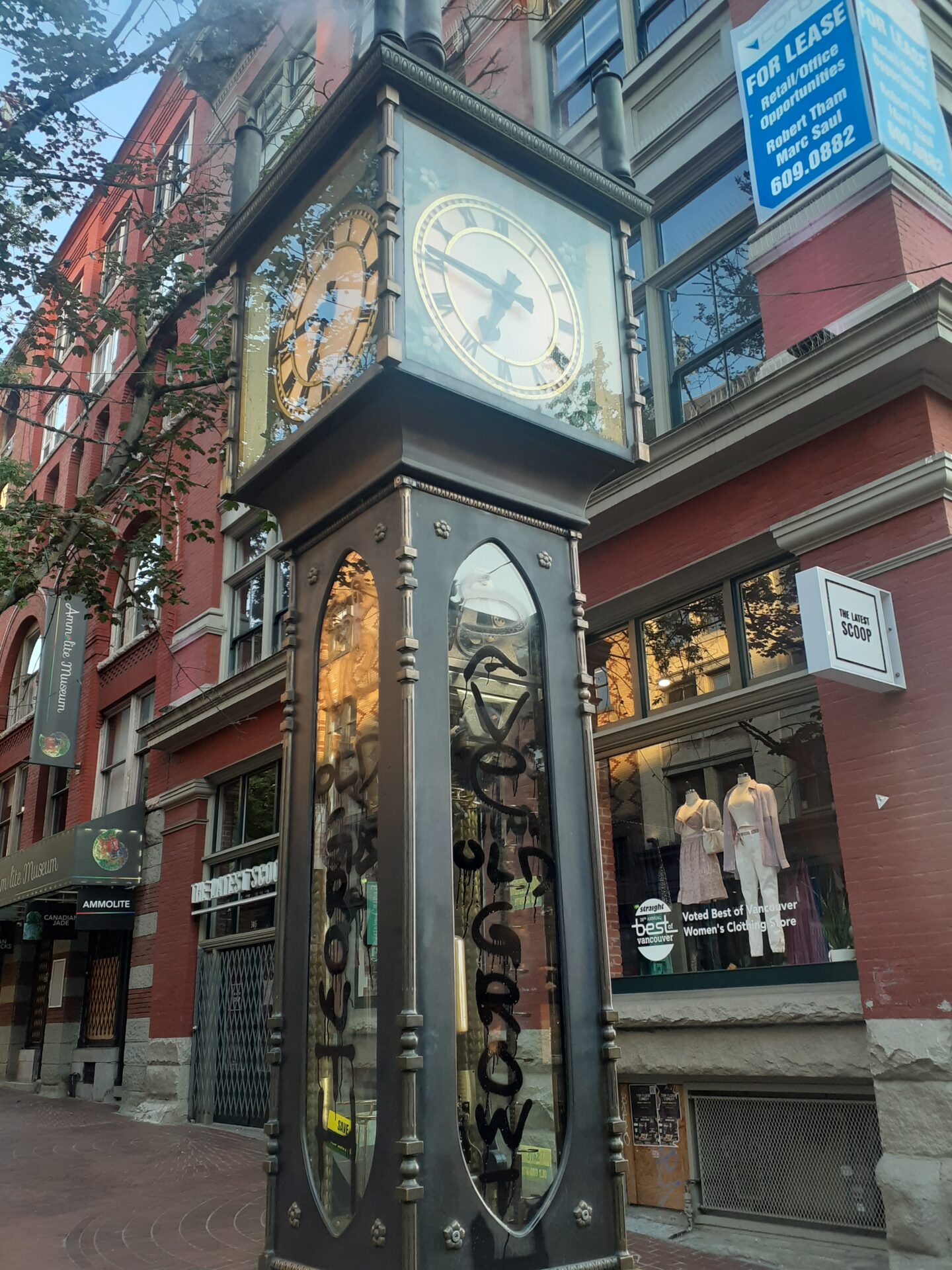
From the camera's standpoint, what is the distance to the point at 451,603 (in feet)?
11.0

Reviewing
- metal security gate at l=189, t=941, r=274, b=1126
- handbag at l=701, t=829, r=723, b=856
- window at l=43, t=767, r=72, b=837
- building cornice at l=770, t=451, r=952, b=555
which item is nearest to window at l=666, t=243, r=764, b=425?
building cornice at l=770, t=451, r=952, b=555

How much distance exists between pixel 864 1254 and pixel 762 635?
4.36m

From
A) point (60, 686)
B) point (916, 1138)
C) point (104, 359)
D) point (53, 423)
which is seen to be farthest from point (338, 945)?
point (53, 423)

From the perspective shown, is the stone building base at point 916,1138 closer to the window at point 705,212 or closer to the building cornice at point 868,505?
the building cornice at point 868,505

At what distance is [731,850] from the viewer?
27.2 ft

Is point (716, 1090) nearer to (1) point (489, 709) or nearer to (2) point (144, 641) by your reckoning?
(1) point (489, 709)

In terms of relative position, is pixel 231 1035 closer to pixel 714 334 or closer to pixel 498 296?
pixel 714 334

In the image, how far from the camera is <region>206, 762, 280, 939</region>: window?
1397 cm

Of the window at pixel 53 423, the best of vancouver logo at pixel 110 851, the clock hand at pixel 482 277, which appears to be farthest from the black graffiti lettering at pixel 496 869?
the window at pixel 53 423

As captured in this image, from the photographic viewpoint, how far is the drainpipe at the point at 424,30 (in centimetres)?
372

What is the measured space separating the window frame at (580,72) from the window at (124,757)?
38.5ft

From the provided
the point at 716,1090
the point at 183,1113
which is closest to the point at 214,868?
the point at 183,1113

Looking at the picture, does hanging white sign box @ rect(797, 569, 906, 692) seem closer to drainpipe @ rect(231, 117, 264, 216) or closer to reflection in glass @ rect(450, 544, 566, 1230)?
reflection in glass @ rect(450, 544, 566, 1230)

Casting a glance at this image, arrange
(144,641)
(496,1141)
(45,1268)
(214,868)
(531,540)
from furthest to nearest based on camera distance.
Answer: (144,641) < (214,868) < (45,1268) < (531,540) < (496,1141)
